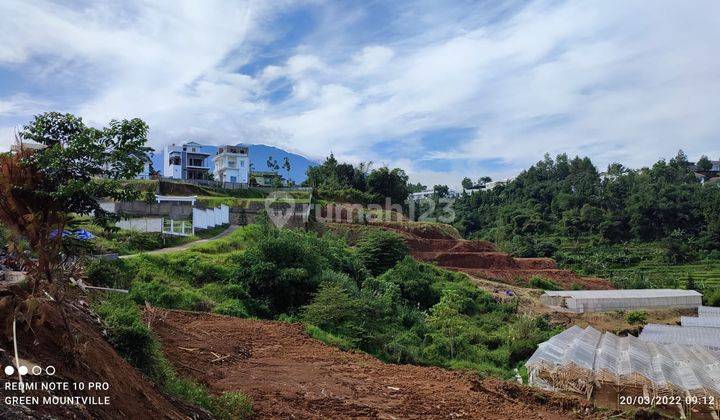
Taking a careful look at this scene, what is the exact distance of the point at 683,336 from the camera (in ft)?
64.8

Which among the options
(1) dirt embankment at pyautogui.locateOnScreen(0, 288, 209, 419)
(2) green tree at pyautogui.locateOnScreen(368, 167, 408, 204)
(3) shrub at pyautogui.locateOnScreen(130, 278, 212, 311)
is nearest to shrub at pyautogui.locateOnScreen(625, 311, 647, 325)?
(3) shrub at pyautogui.locateOnScreen(130, 278, 212, 311)

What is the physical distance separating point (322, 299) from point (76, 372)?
9.64 m

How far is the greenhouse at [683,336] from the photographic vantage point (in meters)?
18.9

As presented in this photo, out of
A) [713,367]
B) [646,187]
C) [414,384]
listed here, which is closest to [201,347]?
[414,384]

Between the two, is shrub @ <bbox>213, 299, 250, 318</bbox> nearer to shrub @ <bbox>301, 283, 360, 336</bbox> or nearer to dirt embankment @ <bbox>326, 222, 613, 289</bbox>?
shrub @ <bbox>301, 283, 360, 336</bbox>

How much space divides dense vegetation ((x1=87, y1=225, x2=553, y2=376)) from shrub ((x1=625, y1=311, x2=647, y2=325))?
6187 millimetres

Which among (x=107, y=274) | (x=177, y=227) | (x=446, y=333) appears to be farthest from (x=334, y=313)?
(x=177, y=227)

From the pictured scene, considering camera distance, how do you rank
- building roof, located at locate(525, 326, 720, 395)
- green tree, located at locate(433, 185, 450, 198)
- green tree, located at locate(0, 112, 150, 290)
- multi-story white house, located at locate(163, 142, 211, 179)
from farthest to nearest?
green tree, located at locate(433, 185, 450, 198), multi-story white house, located at locate(163, 142, 211, 179), building roof, located at locate(525, 326, 720, 395), green tree, located at locate(0, 112, 150, 290)

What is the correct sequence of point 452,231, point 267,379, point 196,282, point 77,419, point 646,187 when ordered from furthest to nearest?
point 646,187 < point 452,231 < point 196,282 < point 267,379 < point 77,419

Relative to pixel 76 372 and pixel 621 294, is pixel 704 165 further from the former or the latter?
pixel 76 372

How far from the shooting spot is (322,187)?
163 feet

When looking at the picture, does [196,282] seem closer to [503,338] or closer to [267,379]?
[267,379]

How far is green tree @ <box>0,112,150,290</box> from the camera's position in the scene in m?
5.45

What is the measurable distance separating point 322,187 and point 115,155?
43.2 metres
